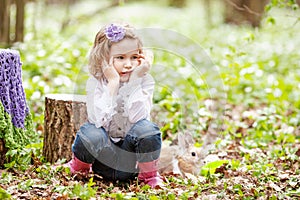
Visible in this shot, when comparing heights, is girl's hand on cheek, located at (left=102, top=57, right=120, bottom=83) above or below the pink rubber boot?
above

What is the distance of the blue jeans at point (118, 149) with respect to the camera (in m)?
3.36

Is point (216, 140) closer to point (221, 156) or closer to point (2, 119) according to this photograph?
point (221, 156)

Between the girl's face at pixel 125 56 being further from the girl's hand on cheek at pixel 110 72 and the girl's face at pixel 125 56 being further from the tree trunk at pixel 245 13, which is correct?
the tree trunk at pixel 245 13

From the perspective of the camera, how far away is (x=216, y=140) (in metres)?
4.75

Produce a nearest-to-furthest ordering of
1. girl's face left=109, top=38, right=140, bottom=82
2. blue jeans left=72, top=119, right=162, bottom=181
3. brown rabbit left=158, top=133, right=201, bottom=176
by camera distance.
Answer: blue jeans left=72, top=119, right=162, bottom=181, girl's face left=109, top=38, right=140, bottom=82, brown rabbit left=158, top=133, right=201, bottom=176

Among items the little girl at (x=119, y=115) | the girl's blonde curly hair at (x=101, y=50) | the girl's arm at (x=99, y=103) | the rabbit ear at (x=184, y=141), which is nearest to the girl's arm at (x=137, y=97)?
the little girl at (x=119, y=115)

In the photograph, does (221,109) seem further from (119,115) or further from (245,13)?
(245,13)

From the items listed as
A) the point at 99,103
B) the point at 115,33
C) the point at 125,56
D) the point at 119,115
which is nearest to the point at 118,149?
the point at 119,115

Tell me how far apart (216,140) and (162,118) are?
674 mm

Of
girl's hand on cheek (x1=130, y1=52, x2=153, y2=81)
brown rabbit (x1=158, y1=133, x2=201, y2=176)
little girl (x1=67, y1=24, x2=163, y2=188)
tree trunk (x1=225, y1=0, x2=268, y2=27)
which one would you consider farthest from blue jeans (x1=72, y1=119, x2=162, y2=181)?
tree trunk (x1=225, y1=0, x2=268, y2=27)

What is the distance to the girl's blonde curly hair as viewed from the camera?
3494 mm

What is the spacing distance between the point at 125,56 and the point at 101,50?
18 centimetres

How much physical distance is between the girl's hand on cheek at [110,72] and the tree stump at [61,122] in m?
0.45

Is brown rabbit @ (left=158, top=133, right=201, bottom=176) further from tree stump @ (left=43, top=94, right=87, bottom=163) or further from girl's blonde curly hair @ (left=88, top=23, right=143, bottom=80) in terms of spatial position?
girl's blonde curly hair @ (left=88, top=23, right=143, bottom=80)
